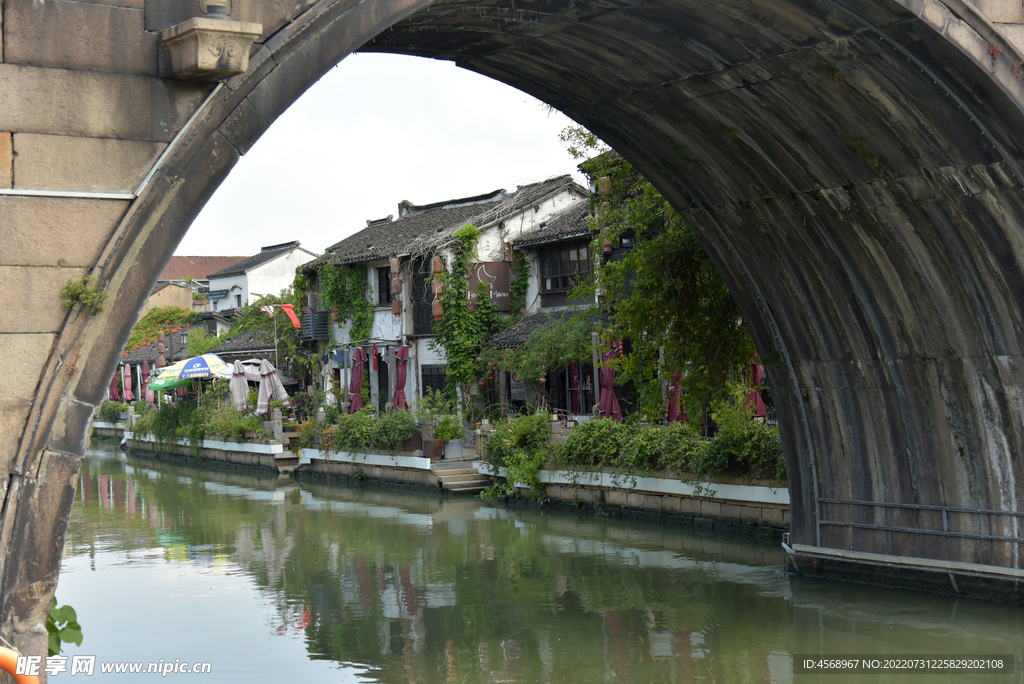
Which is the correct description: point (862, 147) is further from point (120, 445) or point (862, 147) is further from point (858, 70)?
point (120, 445)

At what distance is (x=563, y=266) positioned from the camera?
83.4 ft

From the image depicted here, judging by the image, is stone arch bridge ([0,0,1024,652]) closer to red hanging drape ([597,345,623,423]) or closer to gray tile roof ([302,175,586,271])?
red hanging drape ([597,345,623,423])

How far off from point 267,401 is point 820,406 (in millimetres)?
19905

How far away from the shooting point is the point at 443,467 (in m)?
21.7

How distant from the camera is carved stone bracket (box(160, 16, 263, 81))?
16.0ft

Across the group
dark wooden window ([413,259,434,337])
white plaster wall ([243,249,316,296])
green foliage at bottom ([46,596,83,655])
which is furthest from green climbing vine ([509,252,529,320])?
white plaster wall ([243,249,316,296])

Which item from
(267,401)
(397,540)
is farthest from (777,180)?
(267,401)

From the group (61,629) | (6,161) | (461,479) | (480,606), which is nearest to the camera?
(6,161)

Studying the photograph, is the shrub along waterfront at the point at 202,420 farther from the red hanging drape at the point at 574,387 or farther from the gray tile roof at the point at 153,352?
the red hanging drape at the point at 574,387

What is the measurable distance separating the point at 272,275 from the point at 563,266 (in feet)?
89.0

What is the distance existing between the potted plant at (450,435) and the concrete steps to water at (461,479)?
82 centimetres

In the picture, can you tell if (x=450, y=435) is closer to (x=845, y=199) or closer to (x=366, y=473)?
(x=366, y=473)

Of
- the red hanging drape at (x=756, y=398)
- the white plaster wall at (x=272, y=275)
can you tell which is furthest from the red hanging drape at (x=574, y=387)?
the white plaster wall at (x=272, y=275)

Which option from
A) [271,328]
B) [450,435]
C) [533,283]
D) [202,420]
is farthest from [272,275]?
[450,435]
